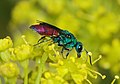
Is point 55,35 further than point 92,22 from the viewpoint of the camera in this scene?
No

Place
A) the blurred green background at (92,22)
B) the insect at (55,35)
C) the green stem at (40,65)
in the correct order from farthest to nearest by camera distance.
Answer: the blurred green background at (92,22) < the insect at (55,35) < the green stem at (40,65)

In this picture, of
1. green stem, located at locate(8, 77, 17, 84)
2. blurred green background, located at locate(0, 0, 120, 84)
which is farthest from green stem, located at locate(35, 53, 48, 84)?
blurred green background, located at locate(0, 0, 120, 84)

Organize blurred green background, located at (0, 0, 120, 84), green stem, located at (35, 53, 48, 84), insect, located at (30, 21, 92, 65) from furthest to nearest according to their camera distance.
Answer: blurred green background, located at (0, 0, 120, 84), insect, located at (30, 21, 92, 65), green stem, located at (35, 53, 48, 84)

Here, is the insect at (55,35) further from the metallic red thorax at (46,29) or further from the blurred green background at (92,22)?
the blurred green background at (92,22)

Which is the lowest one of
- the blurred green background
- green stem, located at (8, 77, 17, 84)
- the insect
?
green stem, located at (8, 77, 17, 84)

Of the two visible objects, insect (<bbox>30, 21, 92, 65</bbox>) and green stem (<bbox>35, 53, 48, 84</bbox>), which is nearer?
green stem (<bbox>35, 53, 48, 84</bbox>)

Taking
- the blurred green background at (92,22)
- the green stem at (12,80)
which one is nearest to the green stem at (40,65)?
the green stem at (12,80)

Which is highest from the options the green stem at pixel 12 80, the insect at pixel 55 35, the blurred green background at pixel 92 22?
the blurred green background at pixel 92 22

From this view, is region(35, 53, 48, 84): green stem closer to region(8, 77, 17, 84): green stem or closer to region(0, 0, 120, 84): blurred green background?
region(8, 77, 17, 84): green stem

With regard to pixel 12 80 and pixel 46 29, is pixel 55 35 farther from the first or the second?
pixel 12 80

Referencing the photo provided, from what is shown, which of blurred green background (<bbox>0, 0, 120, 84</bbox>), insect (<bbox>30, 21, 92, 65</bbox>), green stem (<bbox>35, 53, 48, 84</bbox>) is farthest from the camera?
blurred green background (<bbox>0, 0, 120, 84</bbox>)

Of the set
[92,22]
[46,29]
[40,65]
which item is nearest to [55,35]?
[46,29]

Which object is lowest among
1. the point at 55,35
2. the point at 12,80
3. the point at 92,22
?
the point at 12,80
